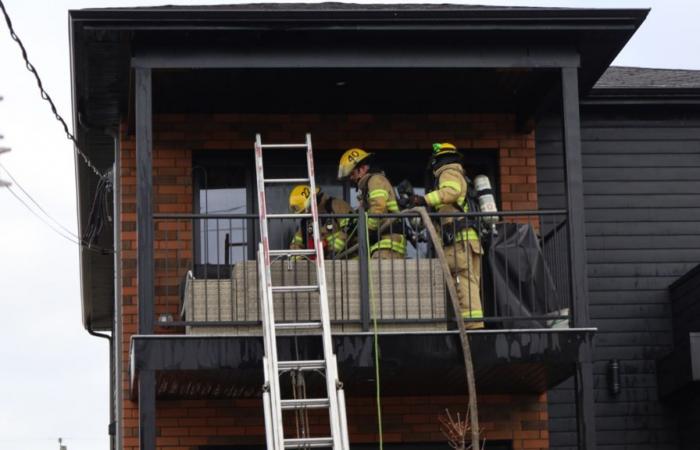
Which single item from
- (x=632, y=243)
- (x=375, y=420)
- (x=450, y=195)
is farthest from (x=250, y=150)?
(x=632, y=243)

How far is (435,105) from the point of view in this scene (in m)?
14.8

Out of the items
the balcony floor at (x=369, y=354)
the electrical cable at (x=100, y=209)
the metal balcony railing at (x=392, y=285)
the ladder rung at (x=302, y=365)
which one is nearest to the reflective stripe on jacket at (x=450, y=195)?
the metal balcony railing at (x=392, y=285)

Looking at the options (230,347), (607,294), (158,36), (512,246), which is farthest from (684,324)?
(158,36)

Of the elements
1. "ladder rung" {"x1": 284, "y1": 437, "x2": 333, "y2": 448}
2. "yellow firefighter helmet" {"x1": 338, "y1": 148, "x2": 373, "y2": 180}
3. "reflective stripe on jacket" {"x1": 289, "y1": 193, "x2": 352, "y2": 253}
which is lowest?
"ladder rung" {"x1": 284, "y1": 437, "x2": 333, "y2": 448}

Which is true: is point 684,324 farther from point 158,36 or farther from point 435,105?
point 158,36

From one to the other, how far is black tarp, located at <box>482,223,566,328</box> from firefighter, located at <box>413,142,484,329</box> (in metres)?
0.20

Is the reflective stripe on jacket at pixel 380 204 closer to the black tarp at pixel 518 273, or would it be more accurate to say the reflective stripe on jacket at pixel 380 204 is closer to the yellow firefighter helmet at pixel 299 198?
the yellow firefighter helmet at pixel 299 198

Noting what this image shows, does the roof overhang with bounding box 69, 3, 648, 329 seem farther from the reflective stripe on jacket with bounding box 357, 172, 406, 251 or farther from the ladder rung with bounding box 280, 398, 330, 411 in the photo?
the ladder rung with bounding box 280, 398, 330, 411

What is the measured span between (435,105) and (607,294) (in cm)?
239

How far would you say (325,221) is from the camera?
1382 cm

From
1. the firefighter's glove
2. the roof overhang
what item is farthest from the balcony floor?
the roof overhang

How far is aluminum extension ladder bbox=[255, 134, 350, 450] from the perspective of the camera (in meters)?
11.2

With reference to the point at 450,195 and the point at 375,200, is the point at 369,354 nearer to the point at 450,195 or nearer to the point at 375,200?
the point at 375,200

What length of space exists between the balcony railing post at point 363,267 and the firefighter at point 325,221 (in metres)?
A: 0.43
